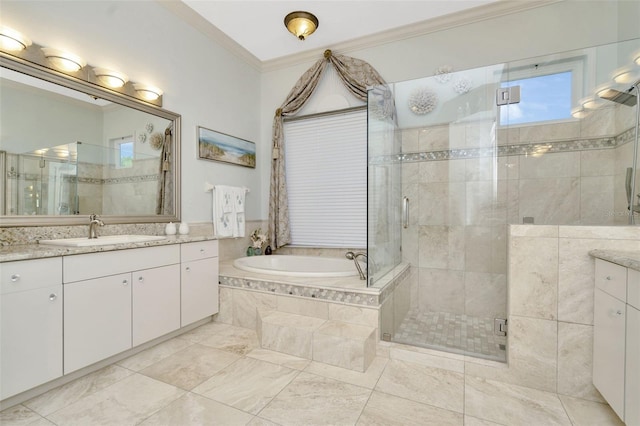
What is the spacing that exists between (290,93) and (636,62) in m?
3.03

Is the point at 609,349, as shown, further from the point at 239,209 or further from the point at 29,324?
the point at 239,209

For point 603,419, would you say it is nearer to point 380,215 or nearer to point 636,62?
point 380,215

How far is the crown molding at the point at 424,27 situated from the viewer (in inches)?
106

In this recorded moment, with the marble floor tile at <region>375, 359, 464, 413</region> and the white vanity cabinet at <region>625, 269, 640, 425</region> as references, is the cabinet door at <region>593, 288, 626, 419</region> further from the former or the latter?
the marble floor tile at <region>375, 359, 464, 413</region>

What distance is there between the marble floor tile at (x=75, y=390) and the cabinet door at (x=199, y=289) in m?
0.55

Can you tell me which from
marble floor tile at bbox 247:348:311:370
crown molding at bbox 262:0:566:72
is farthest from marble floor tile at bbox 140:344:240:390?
crown molding at bbox 262:0:566:72

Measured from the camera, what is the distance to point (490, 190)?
8.05 ft

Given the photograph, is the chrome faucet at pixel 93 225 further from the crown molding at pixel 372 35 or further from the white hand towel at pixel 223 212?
the crown molding at pixel 372 35

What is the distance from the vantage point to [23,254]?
1.46 meters

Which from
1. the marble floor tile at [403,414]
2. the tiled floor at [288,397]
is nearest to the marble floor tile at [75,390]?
the tiled floor at [288,397]

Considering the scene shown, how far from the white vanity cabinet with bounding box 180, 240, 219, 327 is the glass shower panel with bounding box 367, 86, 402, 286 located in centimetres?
140

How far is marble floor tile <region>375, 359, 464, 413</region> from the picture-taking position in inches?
61.3

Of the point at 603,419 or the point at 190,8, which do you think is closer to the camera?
the point at 603,419

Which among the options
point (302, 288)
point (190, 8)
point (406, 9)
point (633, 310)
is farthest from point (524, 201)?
point (190, 8)
